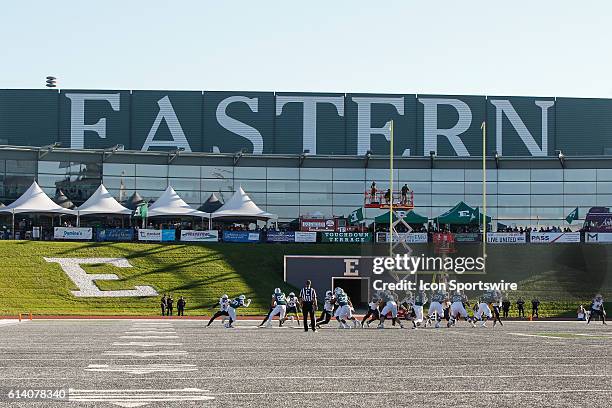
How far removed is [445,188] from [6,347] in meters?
47.7

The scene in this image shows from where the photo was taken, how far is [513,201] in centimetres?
6406

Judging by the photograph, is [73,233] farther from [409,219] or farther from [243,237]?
[409,219]

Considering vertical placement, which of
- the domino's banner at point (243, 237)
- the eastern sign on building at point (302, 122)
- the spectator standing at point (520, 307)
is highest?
the eastern sign on building at point (302, 122)

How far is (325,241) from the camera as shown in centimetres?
5644

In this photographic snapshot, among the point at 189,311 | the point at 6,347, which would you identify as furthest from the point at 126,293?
the point at 6,347

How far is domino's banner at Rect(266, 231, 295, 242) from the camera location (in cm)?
5631

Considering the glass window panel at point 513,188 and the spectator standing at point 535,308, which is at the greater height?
the glass window panel at point 513,188

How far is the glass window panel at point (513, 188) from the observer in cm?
6412

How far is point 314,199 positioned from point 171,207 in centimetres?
1108

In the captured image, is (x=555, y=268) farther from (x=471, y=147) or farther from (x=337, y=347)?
(x=337, y=347)

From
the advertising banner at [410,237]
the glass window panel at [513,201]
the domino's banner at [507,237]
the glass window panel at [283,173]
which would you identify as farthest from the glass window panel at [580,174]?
the glass window panel at [283,173]

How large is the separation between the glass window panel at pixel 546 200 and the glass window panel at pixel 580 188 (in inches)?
27.6

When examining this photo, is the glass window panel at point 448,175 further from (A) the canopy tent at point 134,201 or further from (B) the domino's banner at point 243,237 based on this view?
(A) the canopy tent at point 134,201

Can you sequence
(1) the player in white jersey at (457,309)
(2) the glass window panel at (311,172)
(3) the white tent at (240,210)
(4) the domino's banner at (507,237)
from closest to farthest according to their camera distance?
(1) the player in white jersey at (457,309), (4) the domino's banner at (507,237), (3) the white tent at (240,210), (2) the glass window panel at (311,172)
